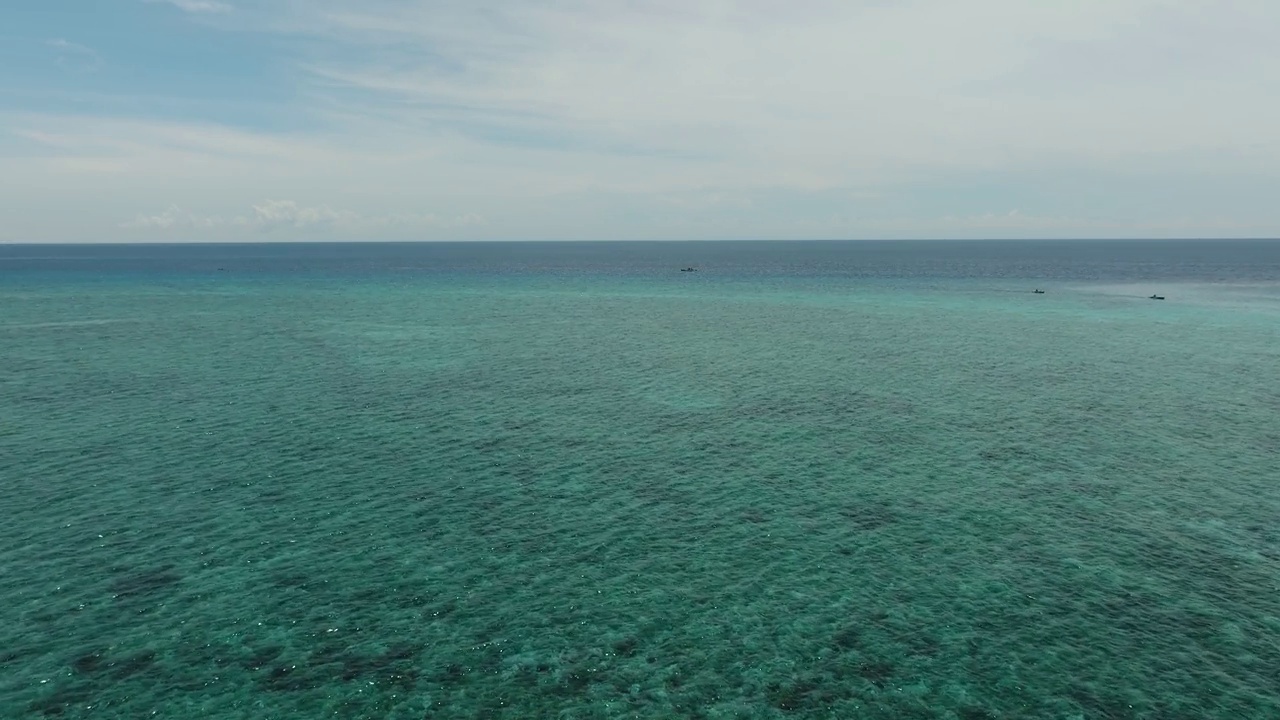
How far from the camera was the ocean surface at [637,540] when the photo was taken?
29750 mm

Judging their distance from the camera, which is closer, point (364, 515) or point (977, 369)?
point (364, 515)

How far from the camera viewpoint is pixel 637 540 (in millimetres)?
42406

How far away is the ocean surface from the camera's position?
29.8 metres

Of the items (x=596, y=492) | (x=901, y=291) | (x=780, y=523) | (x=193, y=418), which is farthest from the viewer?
(x=901, y=291)

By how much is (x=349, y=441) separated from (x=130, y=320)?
9670 centimetres

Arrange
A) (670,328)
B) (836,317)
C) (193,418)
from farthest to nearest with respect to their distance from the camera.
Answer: (836,317) → (670,328) → (193,418)

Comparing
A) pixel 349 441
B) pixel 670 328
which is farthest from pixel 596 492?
pixel 670 328

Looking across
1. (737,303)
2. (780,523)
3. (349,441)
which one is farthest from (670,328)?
(780,523)

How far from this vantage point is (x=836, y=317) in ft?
461

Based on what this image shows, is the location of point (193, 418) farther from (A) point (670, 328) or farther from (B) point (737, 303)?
(B) point (737, 303)

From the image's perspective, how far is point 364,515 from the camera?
45062mm

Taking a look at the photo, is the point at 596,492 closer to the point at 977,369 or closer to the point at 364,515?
the point at 364,515

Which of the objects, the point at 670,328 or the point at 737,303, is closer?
the point at 670,328

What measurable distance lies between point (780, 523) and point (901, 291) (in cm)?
16434
